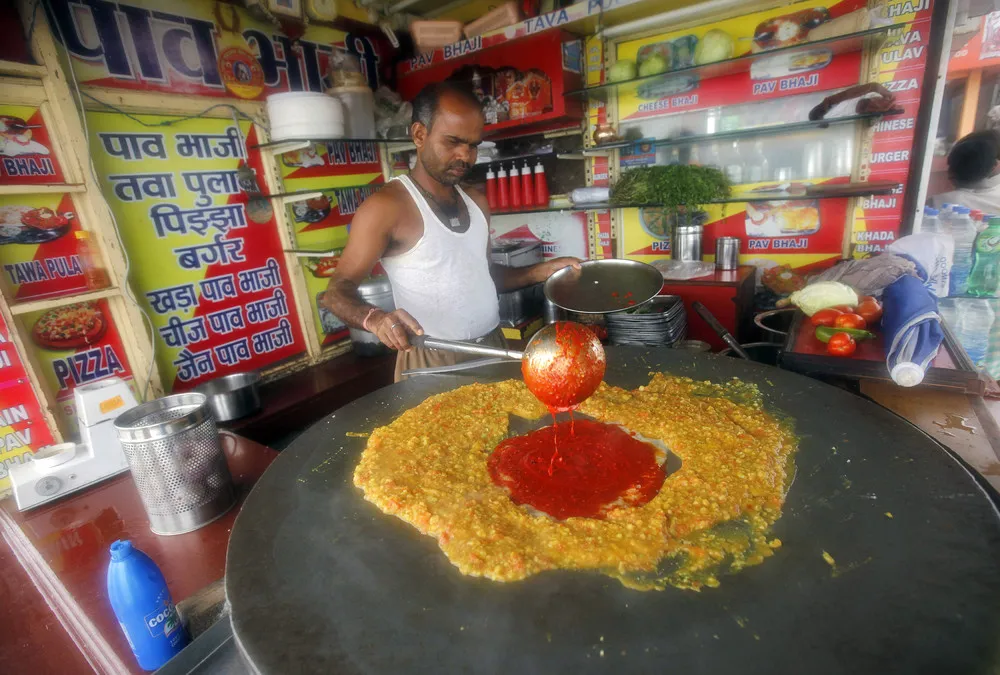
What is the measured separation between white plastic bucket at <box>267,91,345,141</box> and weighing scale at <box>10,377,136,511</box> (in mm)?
1928

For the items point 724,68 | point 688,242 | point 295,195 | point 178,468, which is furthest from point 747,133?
point 178,468

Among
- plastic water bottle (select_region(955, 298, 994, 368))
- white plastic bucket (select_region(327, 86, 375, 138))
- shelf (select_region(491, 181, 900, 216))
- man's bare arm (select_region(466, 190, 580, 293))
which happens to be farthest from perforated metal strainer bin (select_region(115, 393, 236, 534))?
plastic water bottle (select_region(955, 298, 994, 368))

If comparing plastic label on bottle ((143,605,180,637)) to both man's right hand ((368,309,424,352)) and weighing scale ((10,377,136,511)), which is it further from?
weighing scale ((10,377,136,511))

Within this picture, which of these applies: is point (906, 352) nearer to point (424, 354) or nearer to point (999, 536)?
point (999, 536)

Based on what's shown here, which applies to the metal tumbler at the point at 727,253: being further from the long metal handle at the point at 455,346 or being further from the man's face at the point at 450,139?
the long metal handle at the point at 455,346

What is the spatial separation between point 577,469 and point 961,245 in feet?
11.4

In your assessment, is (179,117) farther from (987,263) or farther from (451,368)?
(987,263)

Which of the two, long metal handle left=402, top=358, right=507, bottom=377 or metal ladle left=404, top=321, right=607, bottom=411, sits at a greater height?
metal ladle left=404, top=321, right=607, bottom=411

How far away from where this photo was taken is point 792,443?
130 centimetres

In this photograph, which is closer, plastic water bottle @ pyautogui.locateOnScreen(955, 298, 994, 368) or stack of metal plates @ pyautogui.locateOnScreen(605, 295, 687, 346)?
stack of metal plates @ pyautogui.locateOnScreen(605, 295, 687, 346)

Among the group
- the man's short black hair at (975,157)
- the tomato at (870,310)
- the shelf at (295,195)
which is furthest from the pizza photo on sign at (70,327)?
the man's short black hair at (975,157)

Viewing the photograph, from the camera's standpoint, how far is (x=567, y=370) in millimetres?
1412

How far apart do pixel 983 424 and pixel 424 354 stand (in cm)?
216

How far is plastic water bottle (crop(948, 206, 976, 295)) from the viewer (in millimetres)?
3207
